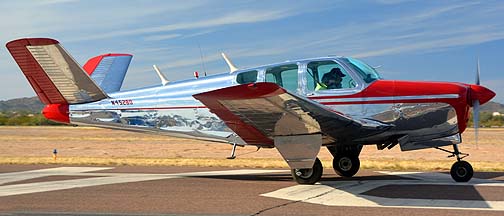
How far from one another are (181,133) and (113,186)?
2.06m

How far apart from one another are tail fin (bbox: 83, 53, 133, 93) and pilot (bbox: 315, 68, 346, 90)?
5.47m

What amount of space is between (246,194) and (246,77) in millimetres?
2985

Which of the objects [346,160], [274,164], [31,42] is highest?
[31,42]

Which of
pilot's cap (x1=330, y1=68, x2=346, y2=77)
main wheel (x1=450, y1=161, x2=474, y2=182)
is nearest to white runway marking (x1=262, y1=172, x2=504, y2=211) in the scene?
main wheel (x1=450, y1=161, x2=474, y2=182)

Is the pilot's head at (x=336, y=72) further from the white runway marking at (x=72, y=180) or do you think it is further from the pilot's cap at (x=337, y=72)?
the white runway marking at (x=72, y=180)

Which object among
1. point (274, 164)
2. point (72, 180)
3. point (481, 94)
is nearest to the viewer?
point (481, 94)

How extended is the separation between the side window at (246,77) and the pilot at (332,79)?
1.37 metres

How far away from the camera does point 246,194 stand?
10.6 metres

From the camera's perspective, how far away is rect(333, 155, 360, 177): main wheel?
44.8 feet

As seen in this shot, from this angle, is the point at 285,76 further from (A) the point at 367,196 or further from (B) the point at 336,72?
(A) the point at 367,196

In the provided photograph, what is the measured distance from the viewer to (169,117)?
13328 mm

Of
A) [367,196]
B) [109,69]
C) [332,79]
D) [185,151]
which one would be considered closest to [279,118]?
[367,196]

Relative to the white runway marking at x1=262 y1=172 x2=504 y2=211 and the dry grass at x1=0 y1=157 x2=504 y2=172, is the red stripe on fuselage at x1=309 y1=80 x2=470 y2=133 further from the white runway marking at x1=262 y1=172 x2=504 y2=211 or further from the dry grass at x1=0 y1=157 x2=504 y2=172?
the dry grass at x1=0 y1=157 x2=504 y2=172

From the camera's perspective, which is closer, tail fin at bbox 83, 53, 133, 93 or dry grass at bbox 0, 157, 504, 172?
tail fin at bbox 83, 53, 133, 93
